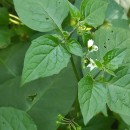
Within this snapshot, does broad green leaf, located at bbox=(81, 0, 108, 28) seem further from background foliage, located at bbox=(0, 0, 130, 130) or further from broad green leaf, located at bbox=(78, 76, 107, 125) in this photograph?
broad green leaf, located at bbox=(78, 76, 107, 125)

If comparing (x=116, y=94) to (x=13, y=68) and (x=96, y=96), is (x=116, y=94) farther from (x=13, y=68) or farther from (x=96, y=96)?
(x=13, y=68)

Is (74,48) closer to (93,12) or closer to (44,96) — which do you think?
(93,12)

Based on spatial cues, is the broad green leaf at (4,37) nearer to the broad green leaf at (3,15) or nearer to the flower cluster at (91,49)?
the broad green leaf at (3,15)

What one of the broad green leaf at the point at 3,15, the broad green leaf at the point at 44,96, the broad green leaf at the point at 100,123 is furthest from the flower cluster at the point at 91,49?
the broad green leaf at the point at 3,15

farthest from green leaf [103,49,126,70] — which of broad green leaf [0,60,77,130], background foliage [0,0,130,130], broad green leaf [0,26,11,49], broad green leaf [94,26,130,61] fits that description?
broad green leaf [0,26,11,49]

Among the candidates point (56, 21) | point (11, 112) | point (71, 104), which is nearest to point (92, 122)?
point (71, 104)
